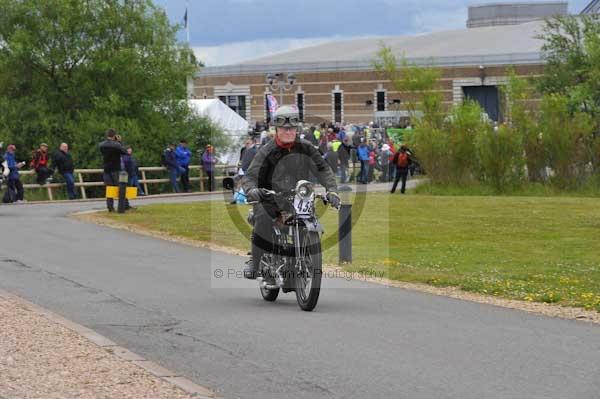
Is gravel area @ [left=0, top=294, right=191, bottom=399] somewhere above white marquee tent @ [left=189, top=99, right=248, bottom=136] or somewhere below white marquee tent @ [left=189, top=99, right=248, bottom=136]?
below

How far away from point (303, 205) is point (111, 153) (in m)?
16.9

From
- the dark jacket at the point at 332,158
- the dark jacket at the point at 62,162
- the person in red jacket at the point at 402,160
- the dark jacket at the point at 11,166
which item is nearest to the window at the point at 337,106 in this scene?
the dark jacket at the point at 332,158

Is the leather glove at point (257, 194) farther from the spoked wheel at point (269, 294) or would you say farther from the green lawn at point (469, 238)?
the green lawn at point (469, 238)

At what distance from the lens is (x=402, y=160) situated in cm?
3603

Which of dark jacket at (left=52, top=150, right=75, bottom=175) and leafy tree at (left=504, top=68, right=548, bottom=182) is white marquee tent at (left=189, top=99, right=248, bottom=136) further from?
leafy tree at (left=504, top=68, right=548, bottom=182)

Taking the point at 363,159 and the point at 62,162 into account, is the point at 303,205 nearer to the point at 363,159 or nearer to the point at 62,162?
the point at 62,162

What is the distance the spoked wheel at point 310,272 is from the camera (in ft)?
36.1

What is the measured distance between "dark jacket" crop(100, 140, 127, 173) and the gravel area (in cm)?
1738

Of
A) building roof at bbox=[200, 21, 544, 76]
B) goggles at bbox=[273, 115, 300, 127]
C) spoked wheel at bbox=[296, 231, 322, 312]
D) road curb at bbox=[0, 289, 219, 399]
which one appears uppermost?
building roof at bbox=[200, 21, 544, 76]

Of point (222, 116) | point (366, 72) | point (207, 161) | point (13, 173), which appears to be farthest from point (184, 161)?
point (366, 72)

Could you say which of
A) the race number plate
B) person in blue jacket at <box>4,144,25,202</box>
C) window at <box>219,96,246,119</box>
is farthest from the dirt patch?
window at <box>219,96,246,119</box>

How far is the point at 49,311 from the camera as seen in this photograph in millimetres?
11320

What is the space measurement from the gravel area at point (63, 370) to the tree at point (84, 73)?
33.3m

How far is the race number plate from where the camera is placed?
36.1 ft
